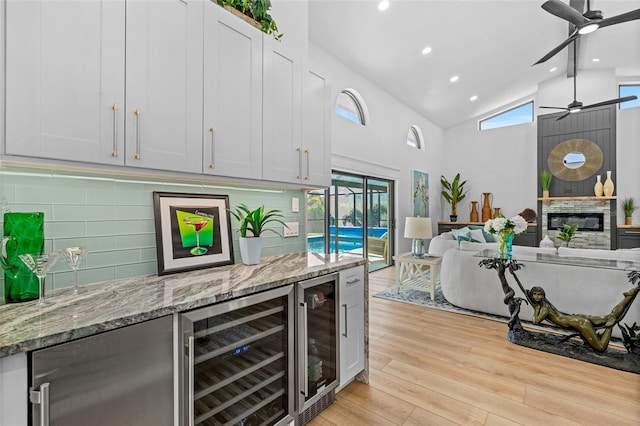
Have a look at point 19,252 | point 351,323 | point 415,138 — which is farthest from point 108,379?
point 415,138

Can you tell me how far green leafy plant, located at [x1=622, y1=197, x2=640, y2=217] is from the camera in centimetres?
615

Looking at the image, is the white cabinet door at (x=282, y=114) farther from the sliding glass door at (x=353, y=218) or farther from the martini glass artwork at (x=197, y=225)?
the sliding glass door at (x=353, y=218)

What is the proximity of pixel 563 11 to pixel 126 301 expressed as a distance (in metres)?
4.01

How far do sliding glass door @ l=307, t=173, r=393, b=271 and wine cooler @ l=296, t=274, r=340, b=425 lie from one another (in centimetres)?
199

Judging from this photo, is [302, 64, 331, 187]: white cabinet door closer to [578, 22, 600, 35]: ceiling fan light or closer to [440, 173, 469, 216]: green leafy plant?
[578, 22, 600, 35]: ceiling fan light

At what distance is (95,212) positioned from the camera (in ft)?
4.81

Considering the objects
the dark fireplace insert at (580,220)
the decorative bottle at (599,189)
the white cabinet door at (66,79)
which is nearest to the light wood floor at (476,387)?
the white cabinet door at (66,79)

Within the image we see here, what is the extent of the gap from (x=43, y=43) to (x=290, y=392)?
191 cm

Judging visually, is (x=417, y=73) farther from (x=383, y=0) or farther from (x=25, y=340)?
(x=25, y=340)

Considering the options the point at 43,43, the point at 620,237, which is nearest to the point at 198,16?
the point at 43,43

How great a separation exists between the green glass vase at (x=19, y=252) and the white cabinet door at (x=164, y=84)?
1.48 ft

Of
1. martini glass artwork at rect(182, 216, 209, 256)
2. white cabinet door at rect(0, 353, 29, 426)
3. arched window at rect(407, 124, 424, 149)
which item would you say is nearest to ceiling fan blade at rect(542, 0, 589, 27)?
martini glass artwork at rect(182, 216, 209, 256)

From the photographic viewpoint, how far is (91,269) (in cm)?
145

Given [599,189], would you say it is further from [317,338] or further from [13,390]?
[13,390]
